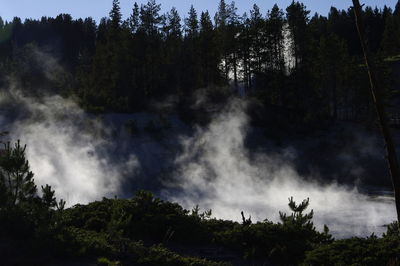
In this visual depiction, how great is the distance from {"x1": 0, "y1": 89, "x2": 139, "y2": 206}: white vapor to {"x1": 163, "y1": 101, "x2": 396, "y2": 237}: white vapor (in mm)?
4620

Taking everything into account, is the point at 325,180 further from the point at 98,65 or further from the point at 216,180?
the point at 98,65

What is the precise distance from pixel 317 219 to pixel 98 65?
133 feet

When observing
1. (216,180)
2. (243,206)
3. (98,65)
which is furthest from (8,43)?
(243,206)

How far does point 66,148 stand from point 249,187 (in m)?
14.5

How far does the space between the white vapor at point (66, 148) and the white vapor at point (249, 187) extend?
4620 mm

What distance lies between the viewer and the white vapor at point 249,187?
904 inches

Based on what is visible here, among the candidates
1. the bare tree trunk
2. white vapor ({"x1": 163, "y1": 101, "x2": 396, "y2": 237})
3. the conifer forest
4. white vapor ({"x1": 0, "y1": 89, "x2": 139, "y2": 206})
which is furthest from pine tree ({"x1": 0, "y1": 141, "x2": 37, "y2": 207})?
white vapor ({"x1": 0, "y1": 89, "x2": 139, "y2": 206})

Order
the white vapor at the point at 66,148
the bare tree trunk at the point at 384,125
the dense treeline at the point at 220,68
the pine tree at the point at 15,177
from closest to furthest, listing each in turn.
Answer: the bare tree trunk at the point at 384,125 < the pine tree at the point at 15,177 < the white vapor at the point at 66,148 < the dense treeline at the point at 220,68

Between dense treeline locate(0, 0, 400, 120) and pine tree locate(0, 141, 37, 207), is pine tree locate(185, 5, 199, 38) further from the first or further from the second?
pine tree locate(0, 141, 37, 207)

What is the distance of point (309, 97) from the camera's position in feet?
173

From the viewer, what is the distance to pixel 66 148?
3566 cm

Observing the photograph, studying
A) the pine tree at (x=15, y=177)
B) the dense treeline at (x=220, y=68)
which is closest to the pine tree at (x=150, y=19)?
the dense treeline at (x=220, y=68)

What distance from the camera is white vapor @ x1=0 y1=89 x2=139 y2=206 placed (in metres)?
29.7

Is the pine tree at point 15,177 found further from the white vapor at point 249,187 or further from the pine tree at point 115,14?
the pine tree at point 115,14
